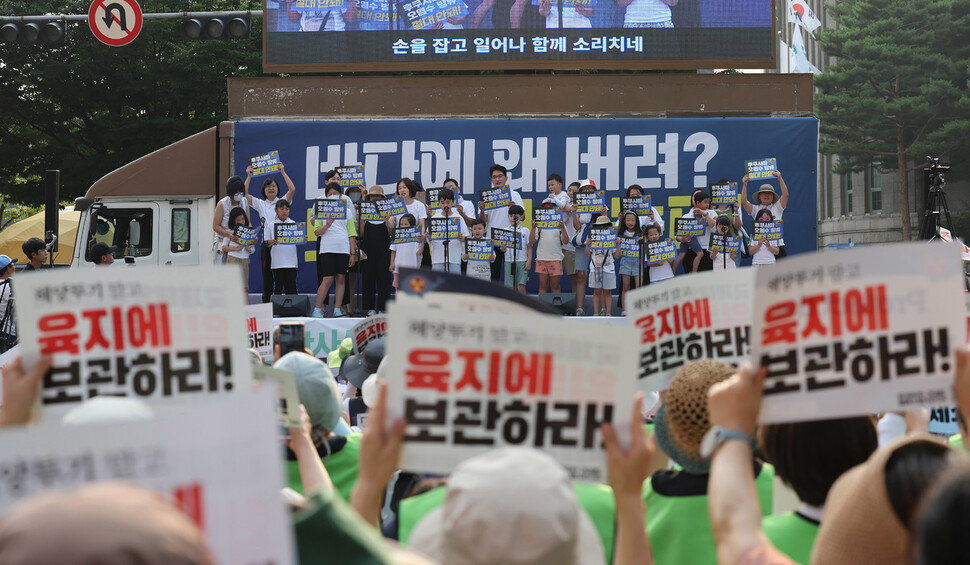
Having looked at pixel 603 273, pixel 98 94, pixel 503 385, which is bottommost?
pixel 503 385

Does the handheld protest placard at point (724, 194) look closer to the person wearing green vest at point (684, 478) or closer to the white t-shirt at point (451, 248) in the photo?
the white t-shirt at point (451, 248)

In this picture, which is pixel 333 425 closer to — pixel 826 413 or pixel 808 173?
pixel 826 413

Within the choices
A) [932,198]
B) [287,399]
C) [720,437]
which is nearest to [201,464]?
[720,437]

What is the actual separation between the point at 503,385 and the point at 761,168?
538 inches

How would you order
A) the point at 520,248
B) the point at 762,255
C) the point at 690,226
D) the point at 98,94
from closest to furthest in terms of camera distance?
1. the point at 690,226
2. the point at 520,248
3. the point at 762,255
4. the point at 98,94

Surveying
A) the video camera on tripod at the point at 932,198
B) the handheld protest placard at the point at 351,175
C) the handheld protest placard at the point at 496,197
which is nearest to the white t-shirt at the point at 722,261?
the handheld protest placard at the point at 496,197

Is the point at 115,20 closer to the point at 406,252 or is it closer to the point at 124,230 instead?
the point at 124,230

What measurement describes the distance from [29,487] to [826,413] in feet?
4.70

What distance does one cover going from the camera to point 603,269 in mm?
14367

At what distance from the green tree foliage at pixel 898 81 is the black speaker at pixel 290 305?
29.6 metres

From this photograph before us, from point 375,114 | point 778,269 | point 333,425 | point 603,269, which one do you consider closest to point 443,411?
point 778,269

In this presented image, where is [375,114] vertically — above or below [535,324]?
above

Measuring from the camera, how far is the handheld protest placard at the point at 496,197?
14.2 meters

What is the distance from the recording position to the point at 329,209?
45.3 ft
